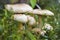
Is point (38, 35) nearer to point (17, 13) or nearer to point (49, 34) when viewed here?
point (49, 34)

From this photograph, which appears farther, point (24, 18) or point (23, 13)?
point (23, 13)

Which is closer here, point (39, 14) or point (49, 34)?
point (49, 34)

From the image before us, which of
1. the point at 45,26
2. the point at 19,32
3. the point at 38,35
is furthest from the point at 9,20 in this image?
the point at 45,26

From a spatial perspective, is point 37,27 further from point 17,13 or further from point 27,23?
point 17,13

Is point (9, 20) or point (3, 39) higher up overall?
point (9, 20)

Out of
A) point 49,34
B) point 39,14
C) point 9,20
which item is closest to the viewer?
point 9,20

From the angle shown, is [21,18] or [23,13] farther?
[23,13]

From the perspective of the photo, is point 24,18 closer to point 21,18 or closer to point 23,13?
point 21,18

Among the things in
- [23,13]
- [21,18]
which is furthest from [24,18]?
[23,13]

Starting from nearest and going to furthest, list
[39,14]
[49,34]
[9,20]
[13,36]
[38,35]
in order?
[13,36]
[9,20]
[38,35]
[49,34]
[39,14]
